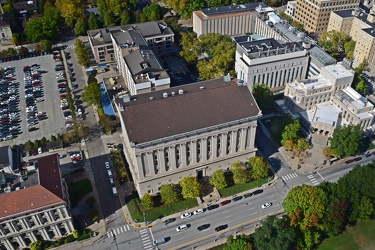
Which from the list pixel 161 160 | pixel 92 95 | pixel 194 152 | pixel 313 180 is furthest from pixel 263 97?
pixel 92 95

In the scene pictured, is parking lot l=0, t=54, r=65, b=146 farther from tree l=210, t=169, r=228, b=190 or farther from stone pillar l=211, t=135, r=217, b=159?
tree l=210, t=169, r=228, b=190

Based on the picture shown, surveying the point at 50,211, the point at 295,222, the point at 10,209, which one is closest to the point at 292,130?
the point at 295,222

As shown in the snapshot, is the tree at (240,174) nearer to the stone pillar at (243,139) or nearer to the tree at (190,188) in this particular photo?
the stone pillar at (243,139)

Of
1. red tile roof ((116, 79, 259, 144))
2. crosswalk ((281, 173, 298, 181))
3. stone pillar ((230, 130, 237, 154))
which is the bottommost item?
crosswalk ((281, 173, 298, 181))

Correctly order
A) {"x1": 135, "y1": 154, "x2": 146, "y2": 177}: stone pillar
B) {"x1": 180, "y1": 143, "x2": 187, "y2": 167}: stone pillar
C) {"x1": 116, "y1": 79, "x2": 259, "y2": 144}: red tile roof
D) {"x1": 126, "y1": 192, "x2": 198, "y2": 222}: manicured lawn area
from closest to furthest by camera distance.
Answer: {"x1": 116, "y1": 79, "x2": 259, "y2": 144}: red tile roof < {"x1": 135, "y1": 154, "x2": 146, "y2": 177}: stone pillar < {"x1": 126, "y1": 192, "x2": 198, "y2": 222}: manicured lawn area < {"x1": 180, "y1": 143, "x2": 187, "y2": 167}: stone pillar

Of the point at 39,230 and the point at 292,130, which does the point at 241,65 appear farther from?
the point at 39,230

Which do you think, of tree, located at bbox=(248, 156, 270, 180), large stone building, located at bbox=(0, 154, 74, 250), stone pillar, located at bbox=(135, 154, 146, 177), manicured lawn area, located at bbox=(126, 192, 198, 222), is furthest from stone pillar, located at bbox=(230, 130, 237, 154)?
large stone building, located at bbox=(0, 154, 74, 250)
